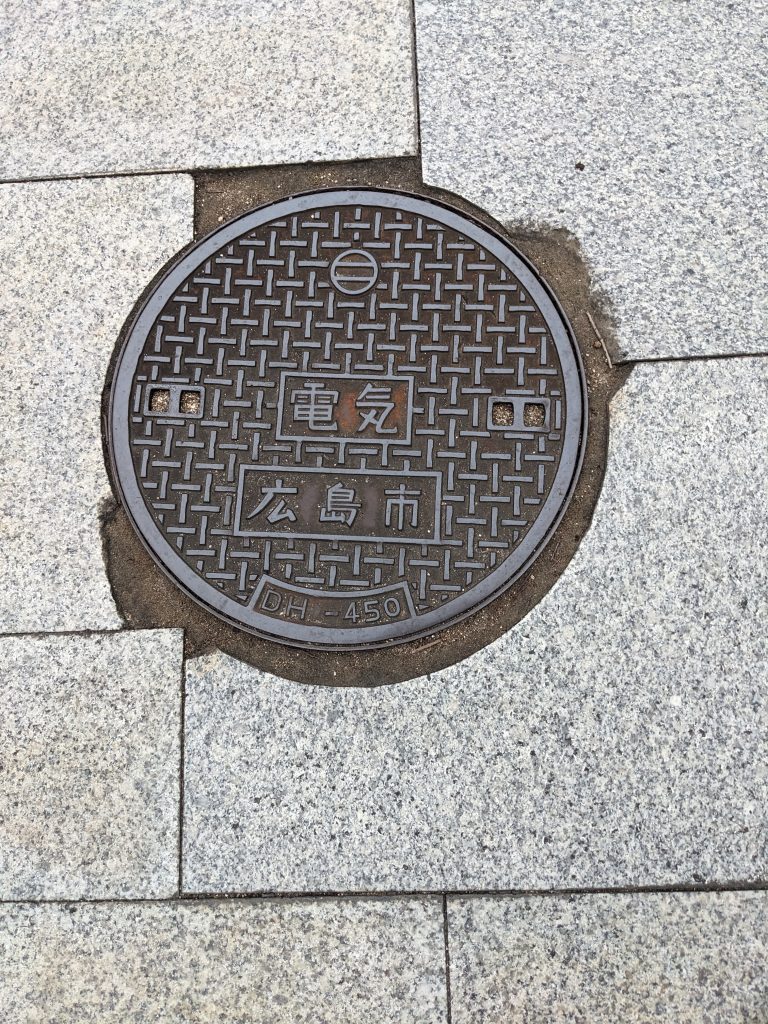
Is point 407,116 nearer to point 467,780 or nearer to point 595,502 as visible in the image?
point 595,502

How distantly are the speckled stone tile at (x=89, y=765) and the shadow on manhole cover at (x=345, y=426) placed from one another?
24cm

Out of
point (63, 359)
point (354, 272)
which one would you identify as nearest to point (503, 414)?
point (354, 272)

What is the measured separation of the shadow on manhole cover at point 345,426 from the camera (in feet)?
8.34

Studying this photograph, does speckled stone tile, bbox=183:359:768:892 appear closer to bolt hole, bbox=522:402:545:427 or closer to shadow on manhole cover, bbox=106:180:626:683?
shadow on manhole cover, bbox=106:180:626:683

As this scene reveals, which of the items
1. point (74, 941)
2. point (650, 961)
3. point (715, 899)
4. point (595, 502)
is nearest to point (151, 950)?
point (74, 941)

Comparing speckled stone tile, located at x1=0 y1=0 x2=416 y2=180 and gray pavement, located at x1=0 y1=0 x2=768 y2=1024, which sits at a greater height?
speckled stone tile, located at x1=0 y1=0 x2=416 y2=180

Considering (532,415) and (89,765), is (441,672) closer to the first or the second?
(532,415)

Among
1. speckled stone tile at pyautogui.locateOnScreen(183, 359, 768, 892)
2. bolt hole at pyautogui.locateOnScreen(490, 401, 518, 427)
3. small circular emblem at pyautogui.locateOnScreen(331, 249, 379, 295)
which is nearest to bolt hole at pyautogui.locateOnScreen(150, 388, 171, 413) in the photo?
small circular emblem at pyautogui.locateOnScreen(331, 249, 379, 295)

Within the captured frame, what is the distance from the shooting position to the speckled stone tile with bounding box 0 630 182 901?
2363 millimetres

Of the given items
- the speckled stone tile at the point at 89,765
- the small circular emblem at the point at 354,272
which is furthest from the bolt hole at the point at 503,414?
the speckled stone tile at the point at 89,765

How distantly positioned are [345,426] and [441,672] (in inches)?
34.3

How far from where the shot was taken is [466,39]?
123 inches

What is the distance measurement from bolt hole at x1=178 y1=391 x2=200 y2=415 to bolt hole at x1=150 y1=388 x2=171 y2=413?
5cm

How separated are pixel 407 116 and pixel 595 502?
5.42 feet
